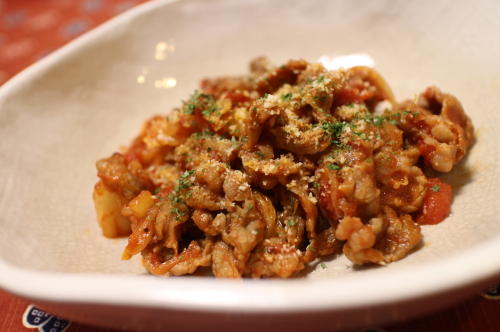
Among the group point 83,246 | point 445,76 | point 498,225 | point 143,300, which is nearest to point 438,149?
point 498,225

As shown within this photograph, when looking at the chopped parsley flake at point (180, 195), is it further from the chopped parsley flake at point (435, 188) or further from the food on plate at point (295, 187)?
the chopped parsley flake at point (435, 188)

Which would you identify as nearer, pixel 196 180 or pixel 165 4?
pixel 196 180

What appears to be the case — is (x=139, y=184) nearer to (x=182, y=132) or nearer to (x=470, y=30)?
(x=182, y=132)

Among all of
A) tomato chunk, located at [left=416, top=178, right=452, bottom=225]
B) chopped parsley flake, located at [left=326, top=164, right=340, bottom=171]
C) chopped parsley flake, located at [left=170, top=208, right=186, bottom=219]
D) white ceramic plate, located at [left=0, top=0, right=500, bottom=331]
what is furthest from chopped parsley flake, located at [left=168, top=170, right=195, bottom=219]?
tomato chunk, located at [left=416, top=178, right=452, bottom=225]

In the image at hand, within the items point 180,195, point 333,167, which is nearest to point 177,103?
point 180,195

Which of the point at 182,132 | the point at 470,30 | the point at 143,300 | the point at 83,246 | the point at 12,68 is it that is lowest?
the point at 12,68

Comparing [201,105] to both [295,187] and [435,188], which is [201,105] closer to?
[295,187]
